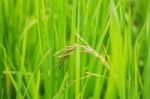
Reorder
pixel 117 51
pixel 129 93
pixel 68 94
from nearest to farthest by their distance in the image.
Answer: pixel 117 51 < pixel 129 93 < pixel 68 94

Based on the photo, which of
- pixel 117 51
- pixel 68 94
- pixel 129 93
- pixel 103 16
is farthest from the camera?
pixel 103 16

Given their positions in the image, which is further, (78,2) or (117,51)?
(78,2)

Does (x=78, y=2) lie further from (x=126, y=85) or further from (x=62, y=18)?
(x=126, y=85)

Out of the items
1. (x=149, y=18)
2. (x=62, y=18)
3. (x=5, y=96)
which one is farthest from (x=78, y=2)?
(x=5, y=96)

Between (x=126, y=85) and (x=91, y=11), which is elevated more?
(x=91, y=11)

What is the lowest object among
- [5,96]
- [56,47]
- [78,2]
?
[5,96]

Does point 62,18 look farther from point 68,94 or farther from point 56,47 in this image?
point 68,94
